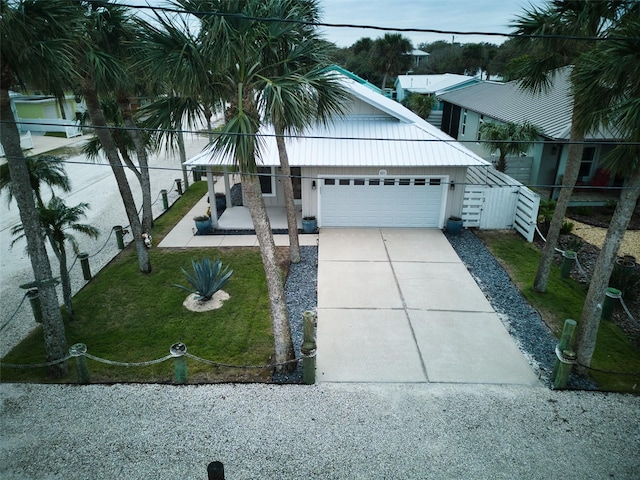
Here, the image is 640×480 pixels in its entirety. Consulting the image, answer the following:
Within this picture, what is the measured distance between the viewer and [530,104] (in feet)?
64.2

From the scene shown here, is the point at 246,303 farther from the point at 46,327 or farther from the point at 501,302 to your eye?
the point at 501,302

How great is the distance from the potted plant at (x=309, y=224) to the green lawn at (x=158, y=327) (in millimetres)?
2661

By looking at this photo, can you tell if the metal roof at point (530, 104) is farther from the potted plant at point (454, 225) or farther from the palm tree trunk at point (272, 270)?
the palm tree trunk at point (272, 270)

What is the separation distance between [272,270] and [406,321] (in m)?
3.55

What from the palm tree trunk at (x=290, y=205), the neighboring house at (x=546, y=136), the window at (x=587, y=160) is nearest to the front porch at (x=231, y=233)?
the palm tree trunk at (x=290, y=205)

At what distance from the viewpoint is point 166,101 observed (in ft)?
22.3

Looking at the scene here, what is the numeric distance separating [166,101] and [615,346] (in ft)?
30.7

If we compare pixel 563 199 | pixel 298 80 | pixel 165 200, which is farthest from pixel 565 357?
pixel 165 200

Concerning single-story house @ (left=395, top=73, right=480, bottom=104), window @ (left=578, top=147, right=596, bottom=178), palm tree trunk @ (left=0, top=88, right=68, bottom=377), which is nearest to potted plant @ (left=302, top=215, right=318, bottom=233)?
palm tree trunk @ (left=0, top=88, right=68, bottom=377)

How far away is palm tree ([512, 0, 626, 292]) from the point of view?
697cm

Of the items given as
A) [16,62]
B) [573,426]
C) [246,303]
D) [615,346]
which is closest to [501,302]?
[615,346]

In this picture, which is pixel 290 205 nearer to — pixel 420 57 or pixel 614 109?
pixel 614 109

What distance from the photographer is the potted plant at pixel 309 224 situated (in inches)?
560

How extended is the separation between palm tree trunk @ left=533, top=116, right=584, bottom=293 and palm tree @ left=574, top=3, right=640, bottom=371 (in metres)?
0.67
